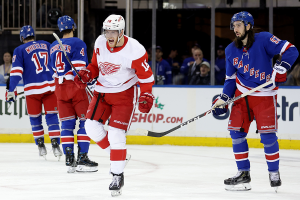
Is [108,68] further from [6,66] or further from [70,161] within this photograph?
[6,66]

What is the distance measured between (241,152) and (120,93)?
96cm

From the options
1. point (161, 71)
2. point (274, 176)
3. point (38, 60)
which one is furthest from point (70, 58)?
point (161, 71)

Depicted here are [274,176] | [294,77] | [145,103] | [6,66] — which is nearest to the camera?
[145,103]

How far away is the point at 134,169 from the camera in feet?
16.3

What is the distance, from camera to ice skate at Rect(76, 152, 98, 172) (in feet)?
15.8

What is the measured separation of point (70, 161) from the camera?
4906 mm

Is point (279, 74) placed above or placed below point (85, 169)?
above

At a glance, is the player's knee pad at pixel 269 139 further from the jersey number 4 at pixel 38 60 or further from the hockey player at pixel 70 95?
the jersey number 4 at pixel 38 60

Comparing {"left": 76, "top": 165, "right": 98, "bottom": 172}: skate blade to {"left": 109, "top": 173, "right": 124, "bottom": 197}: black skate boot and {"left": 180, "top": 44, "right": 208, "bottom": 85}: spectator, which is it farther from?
{"left": 180, "top": 44, "right": 208, "bottom": 85}: spectator

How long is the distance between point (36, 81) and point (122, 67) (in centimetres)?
229

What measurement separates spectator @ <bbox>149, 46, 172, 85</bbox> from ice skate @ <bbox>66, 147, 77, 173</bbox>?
10.5ft

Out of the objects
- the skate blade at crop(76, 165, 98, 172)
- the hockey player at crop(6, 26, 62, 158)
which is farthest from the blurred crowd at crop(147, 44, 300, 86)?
the skate blade at crop(76, 165, 98, 172)

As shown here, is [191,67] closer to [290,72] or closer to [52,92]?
[290,72]

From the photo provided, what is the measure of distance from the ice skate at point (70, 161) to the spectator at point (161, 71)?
10.5 ft
